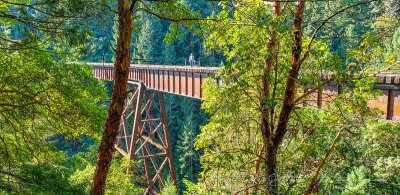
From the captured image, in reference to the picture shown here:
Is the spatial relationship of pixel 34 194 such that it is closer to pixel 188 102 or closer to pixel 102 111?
pixel 102 111

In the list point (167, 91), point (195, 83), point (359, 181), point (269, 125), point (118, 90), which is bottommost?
point (359, 181)

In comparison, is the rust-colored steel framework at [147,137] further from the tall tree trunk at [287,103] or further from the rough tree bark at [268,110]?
the tall tree trunk at [287,103]

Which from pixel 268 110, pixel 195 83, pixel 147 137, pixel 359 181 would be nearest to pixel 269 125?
pixel 268 110

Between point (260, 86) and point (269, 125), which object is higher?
point (260, 86)

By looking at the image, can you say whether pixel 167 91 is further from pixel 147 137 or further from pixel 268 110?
pixel 268 110

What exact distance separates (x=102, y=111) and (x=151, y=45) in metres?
31.3

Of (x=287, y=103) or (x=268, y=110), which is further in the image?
(x=268, y=110)

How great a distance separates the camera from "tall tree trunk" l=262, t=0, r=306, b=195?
3877 millimetres

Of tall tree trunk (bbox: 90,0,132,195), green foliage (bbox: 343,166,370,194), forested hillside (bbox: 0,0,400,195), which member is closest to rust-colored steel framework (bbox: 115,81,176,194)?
forested hillside (bbox: 0,0,400,195)

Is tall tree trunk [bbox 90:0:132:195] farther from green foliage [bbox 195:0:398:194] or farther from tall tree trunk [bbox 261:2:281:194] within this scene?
tall tree trunk [bbox 261:2:281:194]

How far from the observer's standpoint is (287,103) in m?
3.97

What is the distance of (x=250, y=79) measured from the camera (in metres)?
4.28

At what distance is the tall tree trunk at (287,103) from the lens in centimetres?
388

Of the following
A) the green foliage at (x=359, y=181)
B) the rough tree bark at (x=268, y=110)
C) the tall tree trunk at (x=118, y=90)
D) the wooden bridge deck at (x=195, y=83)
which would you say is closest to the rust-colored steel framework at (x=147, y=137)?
the wooden bridge deck at (x=195, y=83)
